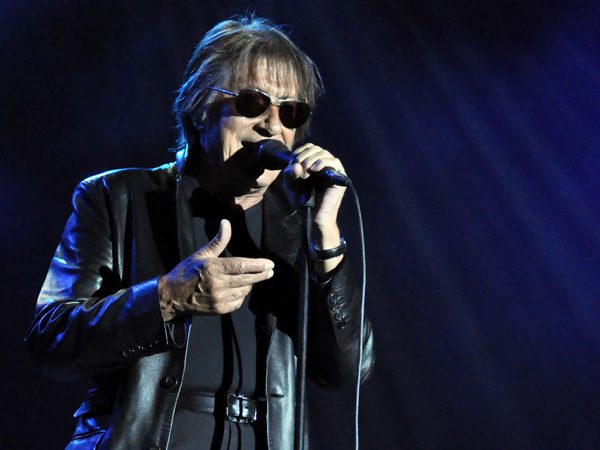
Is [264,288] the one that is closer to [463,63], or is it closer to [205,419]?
[205,419]

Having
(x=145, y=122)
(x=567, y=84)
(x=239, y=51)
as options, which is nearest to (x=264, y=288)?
(x=239, y=51)

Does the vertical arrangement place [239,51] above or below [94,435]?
above

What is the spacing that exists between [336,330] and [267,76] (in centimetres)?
72

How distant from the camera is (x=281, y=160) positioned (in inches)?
56.7

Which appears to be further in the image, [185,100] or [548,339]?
[548,339]

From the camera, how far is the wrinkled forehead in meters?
1.80

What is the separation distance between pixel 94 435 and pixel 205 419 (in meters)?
0.24

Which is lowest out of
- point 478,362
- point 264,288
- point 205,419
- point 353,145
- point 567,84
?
point 478,362

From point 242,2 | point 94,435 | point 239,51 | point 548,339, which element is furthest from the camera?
point 242,2

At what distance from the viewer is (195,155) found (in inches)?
74.4

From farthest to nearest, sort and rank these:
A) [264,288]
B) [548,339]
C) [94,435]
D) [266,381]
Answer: [548,339]
[264,288]
[266,381]
[94,435]

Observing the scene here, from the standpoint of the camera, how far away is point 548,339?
314 centimetres

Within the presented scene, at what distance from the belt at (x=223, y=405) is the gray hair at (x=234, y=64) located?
2.49ft

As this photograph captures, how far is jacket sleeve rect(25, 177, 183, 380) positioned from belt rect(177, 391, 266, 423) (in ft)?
0.53
